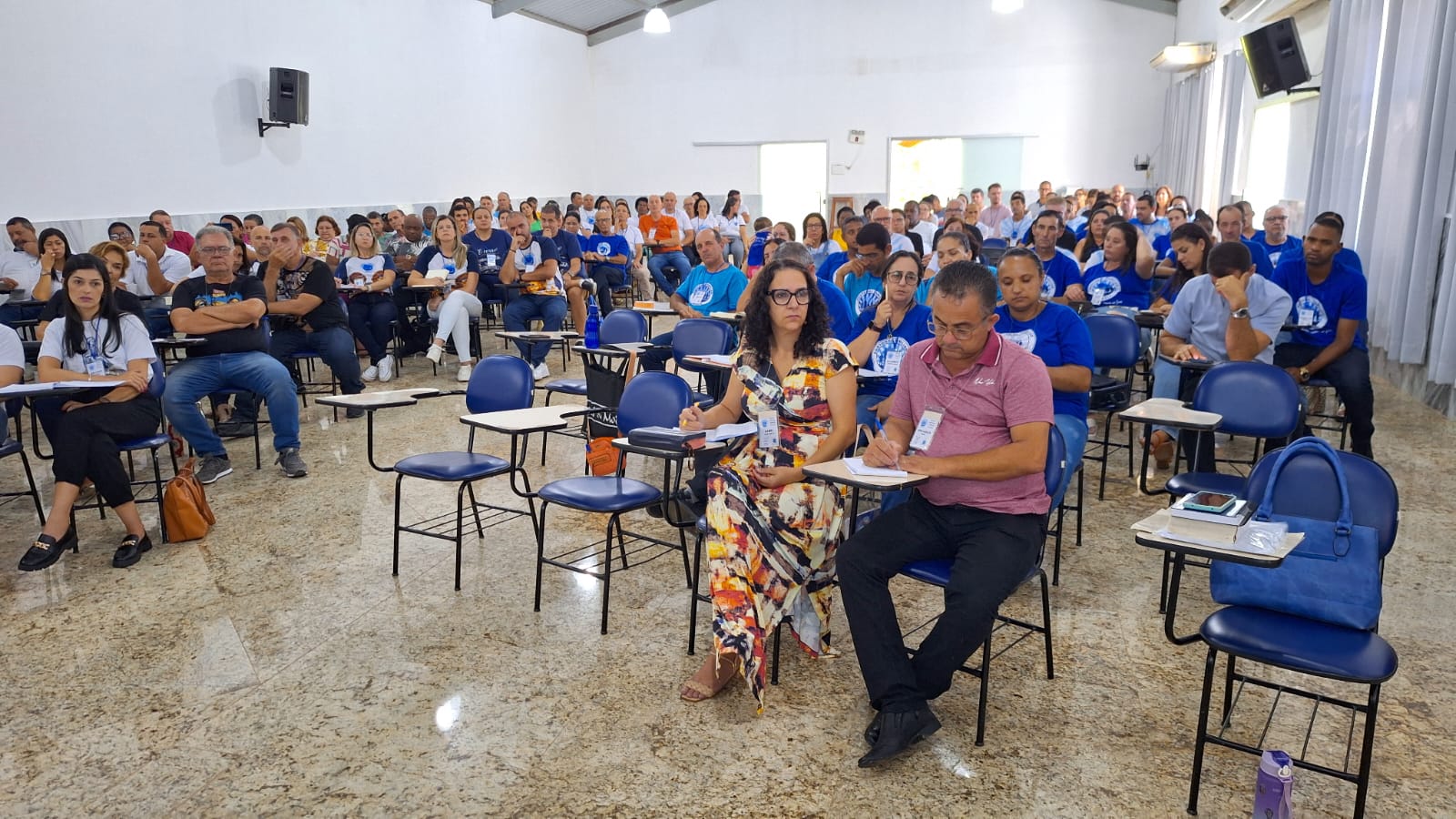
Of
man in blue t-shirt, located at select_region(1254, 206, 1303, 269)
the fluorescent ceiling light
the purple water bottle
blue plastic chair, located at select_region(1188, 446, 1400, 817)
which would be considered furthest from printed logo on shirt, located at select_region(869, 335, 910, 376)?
the fluorescent ceiling light

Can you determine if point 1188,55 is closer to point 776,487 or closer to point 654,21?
point 654,21

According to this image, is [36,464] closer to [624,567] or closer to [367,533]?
[367,533]

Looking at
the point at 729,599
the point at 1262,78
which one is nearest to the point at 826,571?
the point at 729,599

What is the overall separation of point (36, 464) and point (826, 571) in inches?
201

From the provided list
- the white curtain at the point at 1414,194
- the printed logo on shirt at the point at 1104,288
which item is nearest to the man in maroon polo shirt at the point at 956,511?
the printed logo on shirt at the point at 1104,288

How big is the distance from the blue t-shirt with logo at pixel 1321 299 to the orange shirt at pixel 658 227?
7.68 metres

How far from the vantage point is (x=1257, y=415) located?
3.51 m

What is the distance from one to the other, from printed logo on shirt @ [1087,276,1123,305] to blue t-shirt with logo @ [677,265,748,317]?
223cm

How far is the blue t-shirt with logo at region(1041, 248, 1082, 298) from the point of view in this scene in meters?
5.82

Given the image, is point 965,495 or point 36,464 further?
point 36,464

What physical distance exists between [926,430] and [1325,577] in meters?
1.02

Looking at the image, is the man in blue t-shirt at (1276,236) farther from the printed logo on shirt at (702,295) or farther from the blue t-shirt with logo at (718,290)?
the printed logo on shirt at (702,295)

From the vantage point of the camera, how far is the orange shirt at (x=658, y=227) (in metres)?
12.0

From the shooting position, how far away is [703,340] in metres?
5.12
